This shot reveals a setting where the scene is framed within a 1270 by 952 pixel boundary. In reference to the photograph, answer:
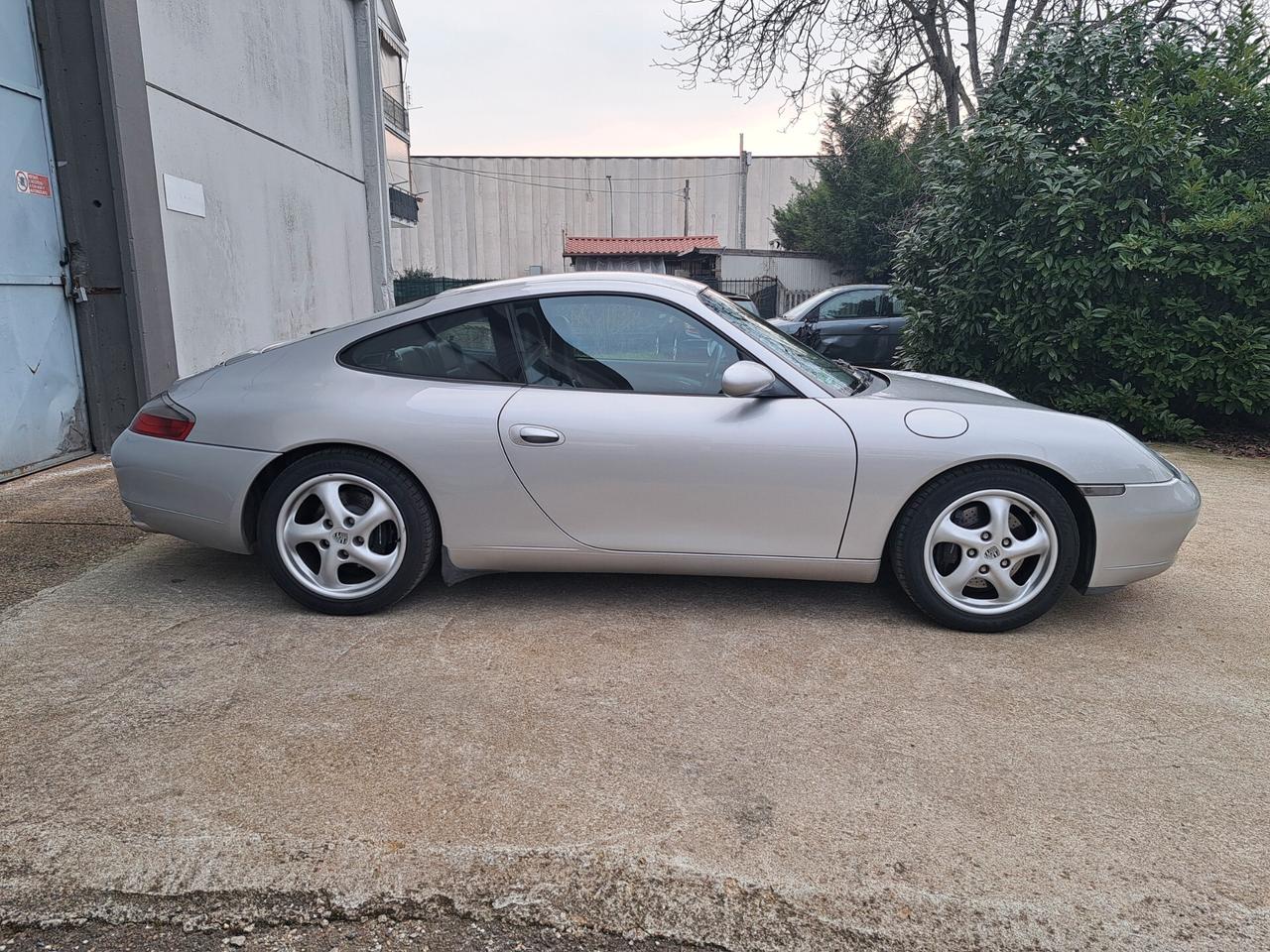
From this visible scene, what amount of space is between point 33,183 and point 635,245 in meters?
29.8

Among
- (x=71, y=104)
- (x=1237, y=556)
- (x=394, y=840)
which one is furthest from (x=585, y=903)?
(x=71, y=104)

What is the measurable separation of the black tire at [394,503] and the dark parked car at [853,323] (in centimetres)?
949

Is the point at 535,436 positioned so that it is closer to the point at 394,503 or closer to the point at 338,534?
the point at 394,503

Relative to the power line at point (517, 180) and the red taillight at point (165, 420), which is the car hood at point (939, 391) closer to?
the red taillight at point (165, 420)

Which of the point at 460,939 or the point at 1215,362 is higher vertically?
the point at 1215,362

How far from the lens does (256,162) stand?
8688mm

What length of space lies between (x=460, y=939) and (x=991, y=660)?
206 cm

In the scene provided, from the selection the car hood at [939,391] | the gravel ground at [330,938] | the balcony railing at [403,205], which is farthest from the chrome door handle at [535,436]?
the balcony railing at [403,205]

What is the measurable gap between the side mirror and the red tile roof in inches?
1201

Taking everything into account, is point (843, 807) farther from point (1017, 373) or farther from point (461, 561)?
point (1017, 373)

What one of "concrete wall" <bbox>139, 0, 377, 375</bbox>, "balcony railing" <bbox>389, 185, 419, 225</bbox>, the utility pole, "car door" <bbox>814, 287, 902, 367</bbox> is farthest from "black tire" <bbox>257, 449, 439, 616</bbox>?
the utility pole

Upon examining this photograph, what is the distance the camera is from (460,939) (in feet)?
5.74

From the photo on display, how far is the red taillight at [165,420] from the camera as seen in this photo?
338 centimetres

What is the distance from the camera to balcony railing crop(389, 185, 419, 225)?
1981 cm
